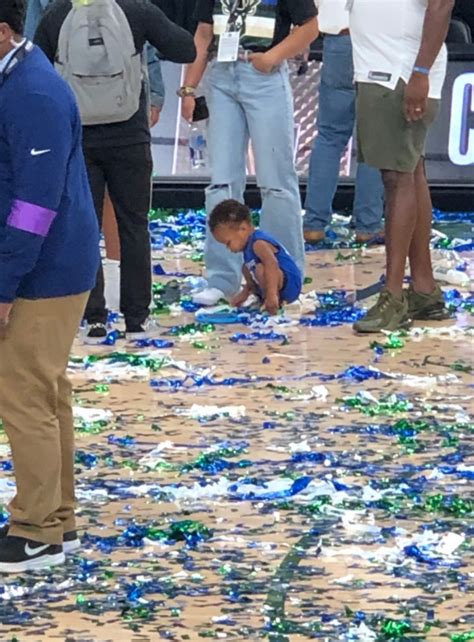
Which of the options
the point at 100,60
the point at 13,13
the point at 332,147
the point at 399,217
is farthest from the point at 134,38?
the point at 332,147

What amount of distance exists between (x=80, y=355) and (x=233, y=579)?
2.51 metres

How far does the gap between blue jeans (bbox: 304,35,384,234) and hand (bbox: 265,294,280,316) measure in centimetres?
200

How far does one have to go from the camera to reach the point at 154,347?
20.5 ft

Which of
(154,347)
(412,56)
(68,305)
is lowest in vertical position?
(154,347)

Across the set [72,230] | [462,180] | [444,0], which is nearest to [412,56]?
[444,0]

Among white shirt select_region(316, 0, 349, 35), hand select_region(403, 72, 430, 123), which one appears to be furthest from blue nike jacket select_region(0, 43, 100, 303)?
white shirt select_region(316, 0, 349, 35)

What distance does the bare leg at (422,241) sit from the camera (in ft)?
21.2

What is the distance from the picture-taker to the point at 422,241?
659 cm

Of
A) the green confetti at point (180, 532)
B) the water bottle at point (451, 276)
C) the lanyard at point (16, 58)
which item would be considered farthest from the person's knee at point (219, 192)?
the lanyard at point (16, 58)

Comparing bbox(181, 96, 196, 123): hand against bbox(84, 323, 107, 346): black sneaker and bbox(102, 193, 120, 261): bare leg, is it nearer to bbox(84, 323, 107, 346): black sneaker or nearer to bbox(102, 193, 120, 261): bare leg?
bbox(102, 193, 120, 261): bare leg

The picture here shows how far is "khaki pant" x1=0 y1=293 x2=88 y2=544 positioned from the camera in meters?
3.60

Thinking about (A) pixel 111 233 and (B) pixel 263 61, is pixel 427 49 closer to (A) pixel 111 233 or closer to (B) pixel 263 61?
(B) pixel 263 61

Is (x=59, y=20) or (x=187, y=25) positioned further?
(x=187, y=25)

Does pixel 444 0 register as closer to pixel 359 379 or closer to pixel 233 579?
pixel 359 379
